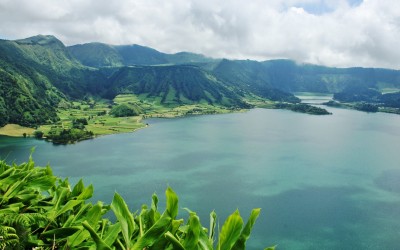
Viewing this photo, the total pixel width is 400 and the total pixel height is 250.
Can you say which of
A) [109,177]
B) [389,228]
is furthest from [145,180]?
[389,228]

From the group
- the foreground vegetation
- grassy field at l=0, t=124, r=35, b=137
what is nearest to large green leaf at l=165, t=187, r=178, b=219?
the foreground vegetation

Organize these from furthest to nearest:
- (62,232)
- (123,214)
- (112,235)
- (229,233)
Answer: (62,232) → (112,235) → (123,214) → (229,233)

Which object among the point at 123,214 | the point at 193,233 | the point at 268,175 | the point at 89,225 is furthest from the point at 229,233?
the point at 268,175

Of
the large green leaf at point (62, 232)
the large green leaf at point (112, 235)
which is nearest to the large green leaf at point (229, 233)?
the large green leaf at point (112, 235)

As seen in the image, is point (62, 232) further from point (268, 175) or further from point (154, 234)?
point (268, 175)

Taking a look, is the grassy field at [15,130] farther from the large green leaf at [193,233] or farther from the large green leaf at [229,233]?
the large green leaf at [229,233]

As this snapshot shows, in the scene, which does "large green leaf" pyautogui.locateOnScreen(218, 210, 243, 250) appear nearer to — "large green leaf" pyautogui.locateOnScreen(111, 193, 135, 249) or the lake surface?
"large green leaf" pyautogui.locateOnScreen(111, 193, 135, 249)
